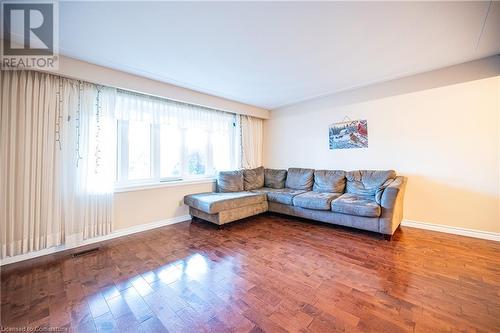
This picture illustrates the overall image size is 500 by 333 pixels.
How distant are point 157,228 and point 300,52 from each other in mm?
3296

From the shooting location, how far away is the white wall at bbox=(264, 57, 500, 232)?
107 inches

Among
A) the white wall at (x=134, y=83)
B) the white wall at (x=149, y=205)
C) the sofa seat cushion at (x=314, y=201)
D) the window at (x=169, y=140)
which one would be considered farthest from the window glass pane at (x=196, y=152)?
the sofa seat cushion at (x=314, y=201)

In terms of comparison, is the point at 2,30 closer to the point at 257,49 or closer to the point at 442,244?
the point at 257,49

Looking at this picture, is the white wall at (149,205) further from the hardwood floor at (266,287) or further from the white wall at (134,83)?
the white wall at (134,83)

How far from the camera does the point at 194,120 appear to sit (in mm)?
3953

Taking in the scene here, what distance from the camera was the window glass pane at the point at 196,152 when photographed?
3.97 metres

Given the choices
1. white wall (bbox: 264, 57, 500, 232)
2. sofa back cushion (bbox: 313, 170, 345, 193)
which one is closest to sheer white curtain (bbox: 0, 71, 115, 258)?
sofa back cushion (bbox: 313, 170, 345, 193)

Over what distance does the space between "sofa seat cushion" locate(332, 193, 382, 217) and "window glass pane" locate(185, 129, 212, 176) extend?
101 inches

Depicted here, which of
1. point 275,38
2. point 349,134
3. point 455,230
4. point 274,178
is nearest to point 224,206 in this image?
point 274,178

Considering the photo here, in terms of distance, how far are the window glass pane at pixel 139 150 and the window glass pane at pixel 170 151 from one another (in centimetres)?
22

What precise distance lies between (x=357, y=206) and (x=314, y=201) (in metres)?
0.63

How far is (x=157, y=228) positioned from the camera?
335 cm

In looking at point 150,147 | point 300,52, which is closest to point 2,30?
point 150,147

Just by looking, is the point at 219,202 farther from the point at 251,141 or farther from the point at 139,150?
the point at 251,141
